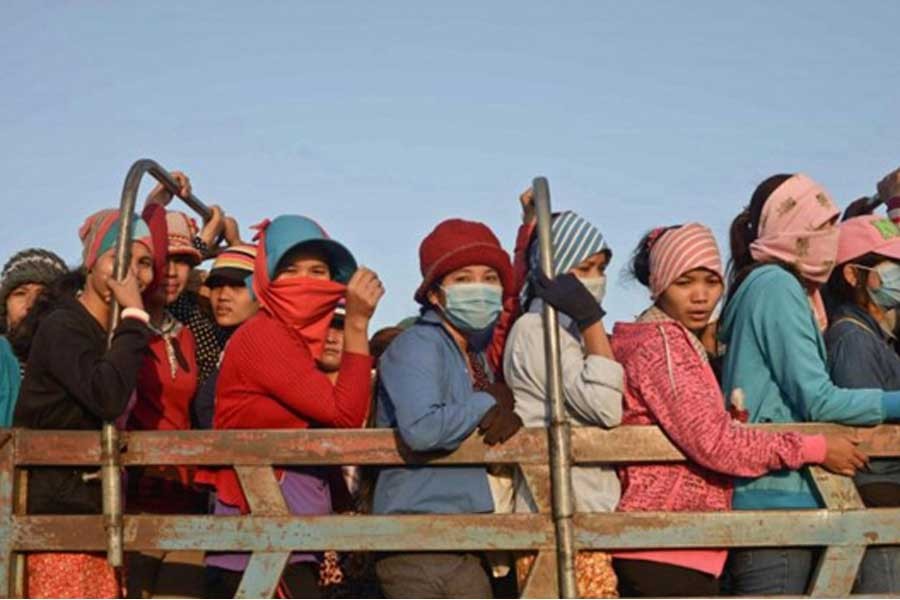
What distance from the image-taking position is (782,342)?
5.39m

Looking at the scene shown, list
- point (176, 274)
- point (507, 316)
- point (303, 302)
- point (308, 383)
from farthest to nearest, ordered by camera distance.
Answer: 1. point (176, 274)
2. point (507, 316)
3. point (303, 302)
4. point (308, 383)

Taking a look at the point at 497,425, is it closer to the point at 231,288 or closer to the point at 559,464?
the point at 559,464

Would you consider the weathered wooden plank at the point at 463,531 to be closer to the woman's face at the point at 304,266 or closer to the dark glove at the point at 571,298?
the dark glove at the point at 571,298

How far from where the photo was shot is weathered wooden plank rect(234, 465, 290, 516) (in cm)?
504

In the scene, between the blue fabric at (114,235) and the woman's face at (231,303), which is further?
the woman's face at (231,303)

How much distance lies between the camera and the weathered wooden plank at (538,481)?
4953 mm

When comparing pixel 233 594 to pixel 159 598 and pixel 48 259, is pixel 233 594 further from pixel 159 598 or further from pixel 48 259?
pixel 48 259

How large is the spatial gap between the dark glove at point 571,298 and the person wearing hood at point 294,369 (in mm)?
694

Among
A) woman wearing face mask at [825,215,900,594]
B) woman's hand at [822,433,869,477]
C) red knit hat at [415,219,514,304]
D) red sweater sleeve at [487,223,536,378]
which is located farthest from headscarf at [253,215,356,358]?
woman wearing face mask at [825,215,900,594]

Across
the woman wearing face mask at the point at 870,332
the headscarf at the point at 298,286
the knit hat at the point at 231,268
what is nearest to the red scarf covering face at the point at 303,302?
the headscarf at the point at 298,286

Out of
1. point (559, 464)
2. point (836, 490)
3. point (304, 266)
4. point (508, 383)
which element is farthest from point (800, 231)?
point (304, 266)

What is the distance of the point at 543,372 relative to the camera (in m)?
5.26

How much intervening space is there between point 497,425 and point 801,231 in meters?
1.77

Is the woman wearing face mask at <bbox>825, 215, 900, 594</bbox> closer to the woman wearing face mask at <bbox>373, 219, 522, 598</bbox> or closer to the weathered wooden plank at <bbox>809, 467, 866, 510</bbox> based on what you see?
the weathered wooden plank at <bbox>809, 467, 866, 510</bbox>
